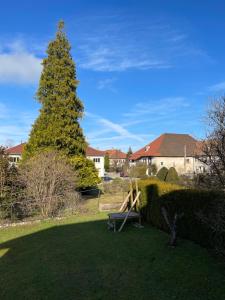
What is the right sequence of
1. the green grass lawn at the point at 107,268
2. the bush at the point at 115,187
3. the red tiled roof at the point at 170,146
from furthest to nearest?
the red tiled roof at the point at 170,146 → the bush at the point at 115,187 → the green grass lawn at the point at 107,268

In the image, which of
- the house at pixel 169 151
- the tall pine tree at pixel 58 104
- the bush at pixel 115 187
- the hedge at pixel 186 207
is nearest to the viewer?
the hedge at pixel 186 207

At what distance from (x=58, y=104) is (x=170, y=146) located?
41272 millimetres

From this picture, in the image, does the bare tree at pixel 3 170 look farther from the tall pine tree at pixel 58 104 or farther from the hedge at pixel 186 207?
the tall pine tree at pixel 58 104

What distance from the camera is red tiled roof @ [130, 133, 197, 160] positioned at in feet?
195

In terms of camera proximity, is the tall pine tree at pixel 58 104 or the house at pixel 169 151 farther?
the house at pixel 169 151

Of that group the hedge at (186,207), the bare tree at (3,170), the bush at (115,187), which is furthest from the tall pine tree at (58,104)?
the hedge at (186,207)

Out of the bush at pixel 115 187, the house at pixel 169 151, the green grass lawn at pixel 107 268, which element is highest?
the house at pixel 169 151

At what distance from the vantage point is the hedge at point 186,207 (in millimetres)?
7781

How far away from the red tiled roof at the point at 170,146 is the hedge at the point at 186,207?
156 ft

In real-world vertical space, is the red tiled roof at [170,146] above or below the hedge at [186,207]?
above

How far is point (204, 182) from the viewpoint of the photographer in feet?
48.3

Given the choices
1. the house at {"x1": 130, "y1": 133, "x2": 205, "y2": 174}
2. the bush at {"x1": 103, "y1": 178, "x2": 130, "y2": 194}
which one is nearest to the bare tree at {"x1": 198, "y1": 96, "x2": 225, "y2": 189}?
the bush at {"x1": 103, "y1": 178, "x2": 130, "y2": 194}

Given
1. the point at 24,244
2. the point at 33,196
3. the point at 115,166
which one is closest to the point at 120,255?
the point at 24,244

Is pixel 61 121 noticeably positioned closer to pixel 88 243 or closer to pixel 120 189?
pixel 120 189
